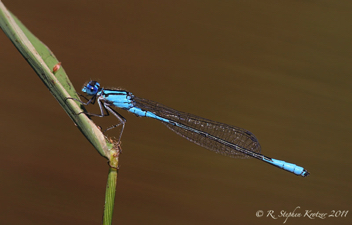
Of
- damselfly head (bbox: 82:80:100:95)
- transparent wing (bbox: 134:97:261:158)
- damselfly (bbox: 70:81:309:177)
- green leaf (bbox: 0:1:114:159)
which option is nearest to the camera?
green leaf (bbox: 0:1:114:159)

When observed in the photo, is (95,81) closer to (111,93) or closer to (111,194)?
(111,93)

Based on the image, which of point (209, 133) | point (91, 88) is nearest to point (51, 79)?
point (91, 88)

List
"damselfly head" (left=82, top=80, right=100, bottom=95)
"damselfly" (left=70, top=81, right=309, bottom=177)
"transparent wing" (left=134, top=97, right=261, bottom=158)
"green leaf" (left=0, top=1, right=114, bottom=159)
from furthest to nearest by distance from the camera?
1. "transparent wing" (left=134, top=97, right=261, bottom=158)
2. "damselfly" (left=70, top=81, right=309, bottom=177)
3. "damselfly head" (left=82, top=80, right=100, bottom=95)
4. "green leaf" (left=0, top=1, right=114, bottom=159)

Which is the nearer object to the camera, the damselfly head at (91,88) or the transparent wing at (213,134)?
the damselfly head at (91,88)

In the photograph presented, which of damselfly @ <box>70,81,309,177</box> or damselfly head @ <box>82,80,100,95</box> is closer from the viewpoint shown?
damselfly head @ <box>82,80,100,95</box>

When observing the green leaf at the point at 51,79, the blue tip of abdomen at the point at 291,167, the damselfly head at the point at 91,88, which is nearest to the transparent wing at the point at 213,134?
the blue tip of abdomen at the point at 291,167

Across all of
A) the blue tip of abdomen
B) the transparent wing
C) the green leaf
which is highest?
the transparent wing

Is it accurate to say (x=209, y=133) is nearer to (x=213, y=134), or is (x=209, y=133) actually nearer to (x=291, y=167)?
(x=213, y=134)

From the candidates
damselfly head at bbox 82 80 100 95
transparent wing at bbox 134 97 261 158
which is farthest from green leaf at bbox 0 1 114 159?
transparent wing at bbox 134 97 261 158

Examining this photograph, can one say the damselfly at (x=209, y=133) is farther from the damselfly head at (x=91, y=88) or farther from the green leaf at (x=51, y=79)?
the green leaf at (x=51, y=79)

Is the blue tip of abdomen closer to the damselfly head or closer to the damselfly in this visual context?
the damselfly

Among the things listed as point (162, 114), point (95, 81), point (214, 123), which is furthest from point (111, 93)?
point (214, 123)
